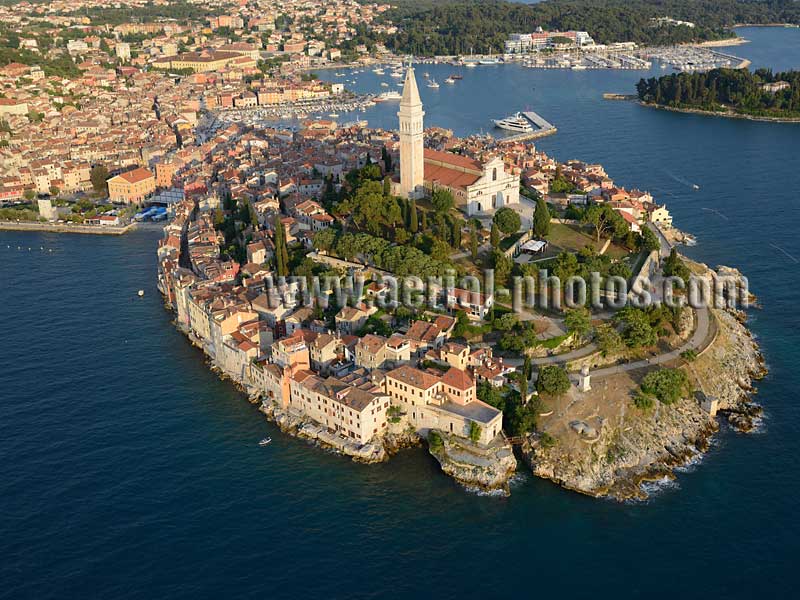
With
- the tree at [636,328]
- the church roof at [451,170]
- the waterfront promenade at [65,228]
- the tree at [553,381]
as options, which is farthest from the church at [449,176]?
the waterfront promenade at [65,228]

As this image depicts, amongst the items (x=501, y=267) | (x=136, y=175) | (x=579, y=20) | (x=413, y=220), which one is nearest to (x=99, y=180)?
(x=136, y=175)

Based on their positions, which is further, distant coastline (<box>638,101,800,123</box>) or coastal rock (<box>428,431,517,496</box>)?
distant coastline (<box>638,101,800,123</box>)

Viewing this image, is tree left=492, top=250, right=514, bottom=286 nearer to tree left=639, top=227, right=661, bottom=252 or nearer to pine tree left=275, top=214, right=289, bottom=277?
tree left=639, top=227, right=661, bottom=252

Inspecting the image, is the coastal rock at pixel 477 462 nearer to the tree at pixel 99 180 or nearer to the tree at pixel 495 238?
the tree at pixel 495 238

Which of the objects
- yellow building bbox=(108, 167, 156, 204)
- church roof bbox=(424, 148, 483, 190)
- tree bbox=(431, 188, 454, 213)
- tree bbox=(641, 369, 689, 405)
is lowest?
tree bbox=(641, 369, 689, 405)

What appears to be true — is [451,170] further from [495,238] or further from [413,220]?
[495,238]

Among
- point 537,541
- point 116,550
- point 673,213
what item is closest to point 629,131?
point 673,213

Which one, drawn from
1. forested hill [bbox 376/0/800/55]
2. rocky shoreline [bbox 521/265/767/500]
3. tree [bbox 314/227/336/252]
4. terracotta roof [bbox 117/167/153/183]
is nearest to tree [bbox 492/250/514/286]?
tree [bbox 314/227/336/252]
